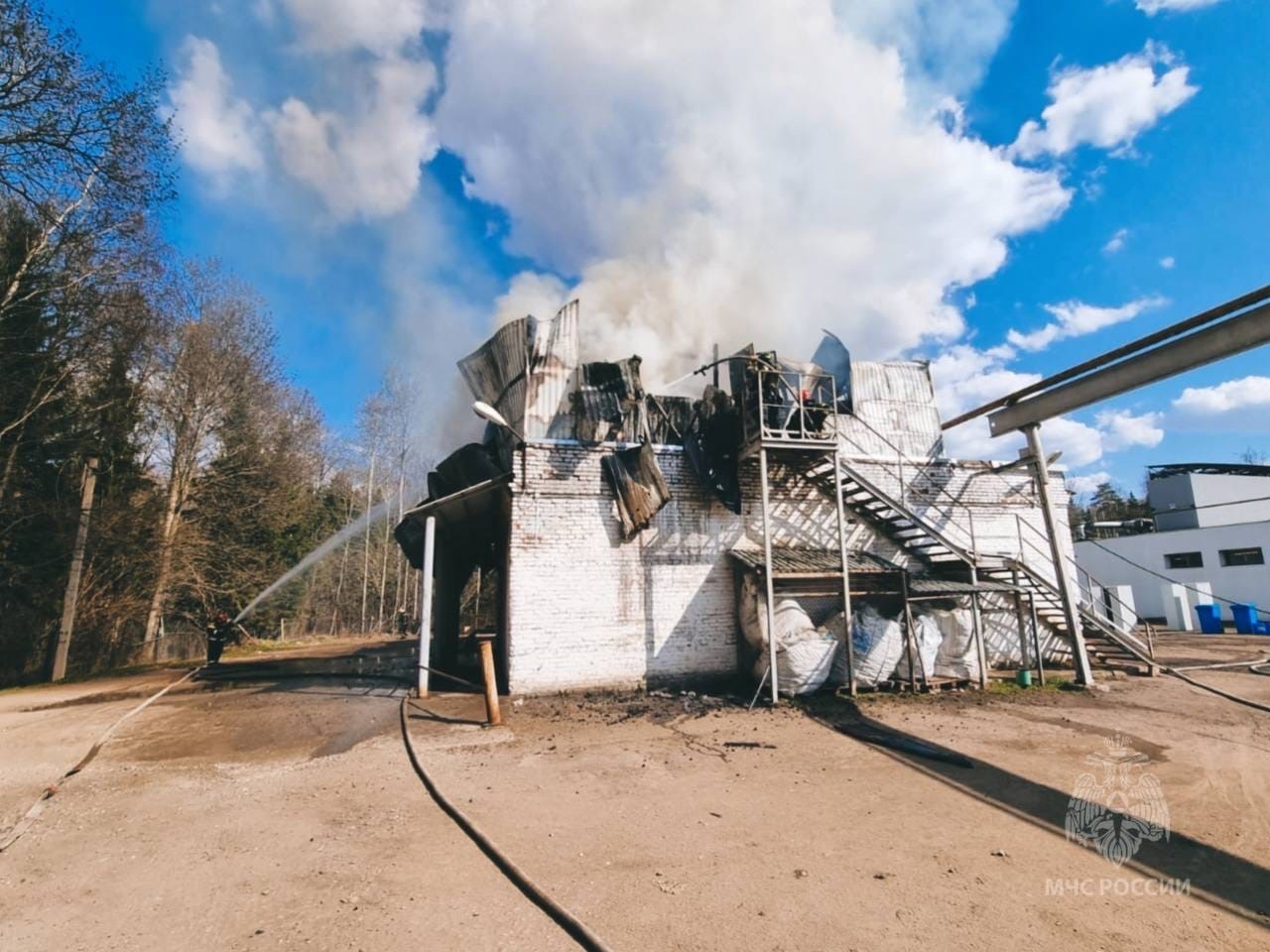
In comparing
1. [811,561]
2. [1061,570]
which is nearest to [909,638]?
[811,561]

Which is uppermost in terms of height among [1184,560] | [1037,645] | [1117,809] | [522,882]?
[1184,560]

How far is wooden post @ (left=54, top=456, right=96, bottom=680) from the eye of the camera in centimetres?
1362

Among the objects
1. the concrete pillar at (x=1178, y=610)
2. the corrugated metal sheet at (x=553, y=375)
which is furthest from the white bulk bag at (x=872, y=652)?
the concrete pillar at (x=1178, y=610)

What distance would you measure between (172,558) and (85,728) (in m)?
10.6

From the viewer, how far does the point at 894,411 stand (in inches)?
533

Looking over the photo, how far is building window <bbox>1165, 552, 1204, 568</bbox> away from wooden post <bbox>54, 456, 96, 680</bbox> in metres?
38.7

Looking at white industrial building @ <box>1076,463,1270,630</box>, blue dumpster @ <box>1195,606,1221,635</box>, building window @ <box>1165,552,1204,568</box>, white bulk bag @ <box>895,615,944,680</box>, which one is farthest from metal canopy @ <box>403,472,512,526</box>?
building window @ <box>1165,552,1204,568</box>

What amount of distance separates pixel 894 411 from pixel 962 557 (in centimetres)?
464

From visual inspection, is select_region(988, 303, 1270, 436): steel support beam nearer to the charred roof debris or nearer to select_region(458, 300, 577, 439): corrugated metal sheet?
the charred roof debris

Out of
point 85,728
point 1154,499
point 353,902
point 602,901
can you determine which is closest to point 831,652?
point 602,901

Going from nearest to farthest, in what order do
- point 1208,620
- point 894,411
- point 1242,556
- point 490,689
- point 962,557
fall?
point 490,689
point 962,557
point 894,411
point 1208,620
point 1242,556

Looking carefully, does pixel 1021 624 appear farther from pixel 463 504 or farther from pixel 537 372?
pixel 463 504

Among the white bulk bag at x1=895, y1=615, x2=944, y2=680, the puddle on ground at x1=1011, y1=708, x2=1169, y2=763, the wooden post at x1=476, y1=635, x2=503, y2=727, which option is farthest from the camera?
the white bulk bag at x1=895, y1=615, x2=944, y2=680

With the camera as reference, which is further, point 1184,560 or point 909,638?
point 1184,560
